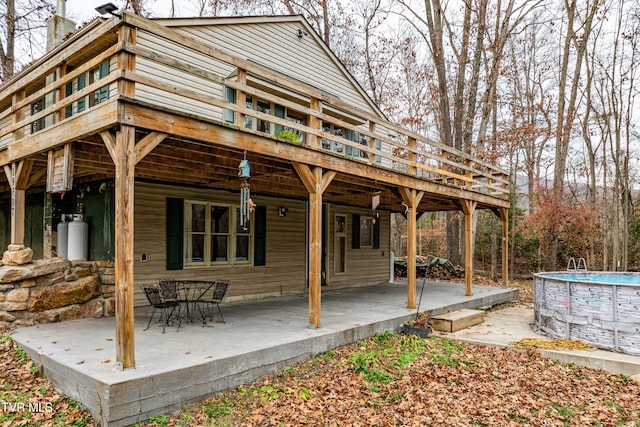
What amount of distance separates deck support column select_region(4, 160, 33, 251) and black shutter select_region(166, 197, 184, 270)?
235 cm

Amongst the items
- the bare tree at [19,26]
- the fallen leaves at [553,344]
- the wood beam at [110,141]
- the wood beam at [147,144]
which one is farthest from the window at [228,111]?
the bare tree at [19,26]

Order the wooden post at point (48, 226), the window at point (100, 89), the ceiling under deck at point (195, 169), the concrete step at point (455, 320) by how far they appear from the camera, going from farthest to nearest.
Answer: the wooden post at point (48, 226), the concrete step at point (455, 320), the window at point (100, 89), the ceiling under deck at point (195, 169)

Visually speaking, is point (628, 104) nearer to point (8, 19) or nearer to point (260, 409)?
point (260, 409)

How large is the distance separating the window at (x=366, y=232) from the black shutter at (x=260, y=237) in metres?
4.23

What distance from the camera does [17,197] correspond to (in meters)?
6.98

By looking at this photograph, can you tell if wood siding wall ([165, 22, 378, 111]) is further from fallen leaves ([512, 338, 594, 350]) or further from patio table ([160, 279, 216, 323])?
fallen leaves ([512, 338, 594, 350])

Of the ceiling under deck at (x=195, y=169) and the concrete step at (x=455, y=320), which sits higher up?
the ceiling under deck at (x=195, y=169)

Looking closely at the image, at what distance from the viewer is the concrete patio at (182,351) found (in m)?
4.13

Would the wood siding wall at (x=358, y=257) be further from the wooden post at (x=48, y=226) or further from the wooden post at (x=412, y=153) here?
the wooden post at (x=48, y=226)

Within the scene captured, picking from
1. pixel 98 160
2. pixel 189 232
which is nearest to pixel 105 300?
pixel 189 232

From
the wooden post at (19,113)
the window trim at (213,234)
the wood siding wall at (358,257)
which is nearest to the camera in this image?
the wooden post at (19,113)

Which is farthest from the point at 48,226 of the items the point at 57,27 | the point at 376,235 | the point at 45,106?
the point at 376,235

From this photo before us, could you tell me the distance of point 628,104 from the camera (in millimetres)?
17938

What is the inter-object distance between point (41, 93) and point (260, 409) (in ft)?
16.3
